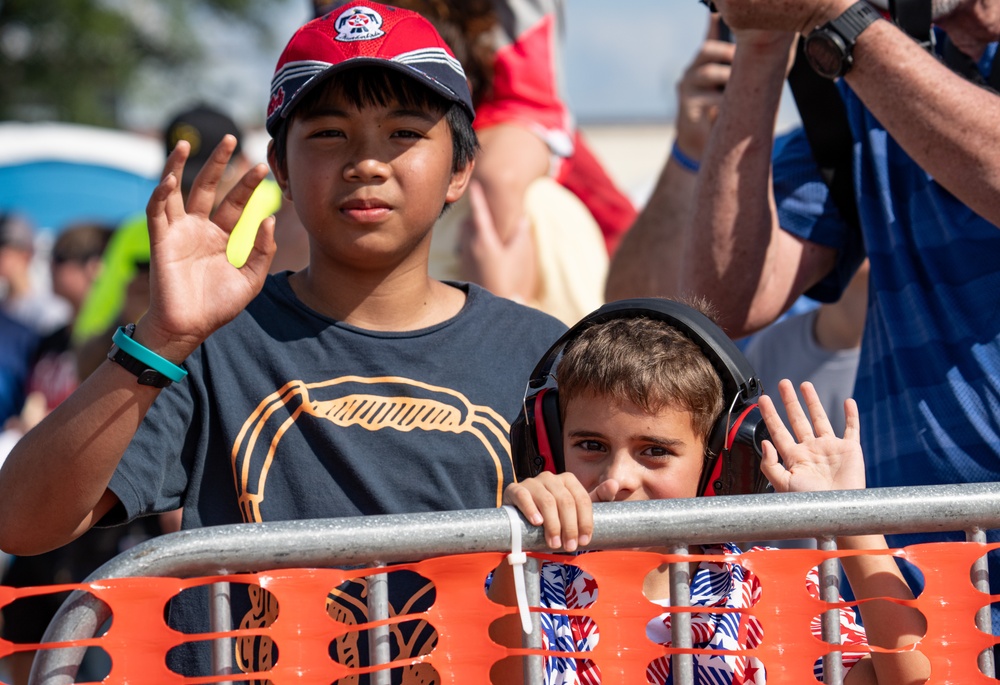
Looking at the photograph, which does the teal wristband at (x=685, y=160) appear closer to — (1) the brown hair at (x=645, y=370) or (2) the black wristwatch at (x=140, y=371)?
(1) the brown hair at (x=645, y=370)

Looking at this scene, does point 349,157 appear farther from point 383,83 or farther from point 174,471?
point 174,471

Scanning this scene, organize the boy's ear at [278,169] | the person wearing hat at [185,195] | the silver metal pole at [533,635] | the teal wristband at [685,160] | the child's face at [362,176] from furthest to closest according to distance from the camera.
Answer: the person wearing hat at [185,195] < the teal wristband at [685,160] < the boy's ear at [278,169] < the child's face at [362,176] < the silver metal pole at [533,635]

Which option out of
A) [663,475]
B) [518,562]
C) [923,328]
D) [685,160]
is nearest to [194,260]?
[518,562]

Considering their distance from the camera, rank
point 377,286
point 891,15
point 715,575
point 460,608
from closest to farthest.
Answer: point 460,608, point 715,575, point 377,286, point 891,15

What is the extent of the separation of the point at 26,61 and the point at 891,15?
33779mm

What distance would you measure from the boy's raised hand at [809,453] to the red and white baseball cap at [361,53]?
0.90 metres

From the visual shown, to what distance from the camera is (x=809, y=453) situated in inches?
80.6

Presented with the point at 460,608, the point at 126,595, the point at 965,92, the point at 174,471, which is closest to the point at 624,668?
the point at 460,608

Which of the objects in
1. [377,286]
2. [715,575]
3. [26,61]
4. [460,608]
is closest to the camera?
[460,608]

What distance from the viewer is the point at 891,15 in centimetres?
274

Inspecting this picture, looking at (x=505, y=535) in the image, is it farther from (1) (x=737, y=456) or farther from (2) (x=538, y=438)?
(1) (x=737, y=456)

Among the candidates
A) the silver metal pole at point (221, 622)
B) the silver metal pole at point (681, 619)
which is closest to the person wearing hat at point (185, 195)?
the silver metal pole at point (221, 622)

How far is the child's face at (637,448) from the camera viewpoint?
84.7 inches

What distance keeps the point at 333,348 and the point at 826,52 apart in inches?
47.0
